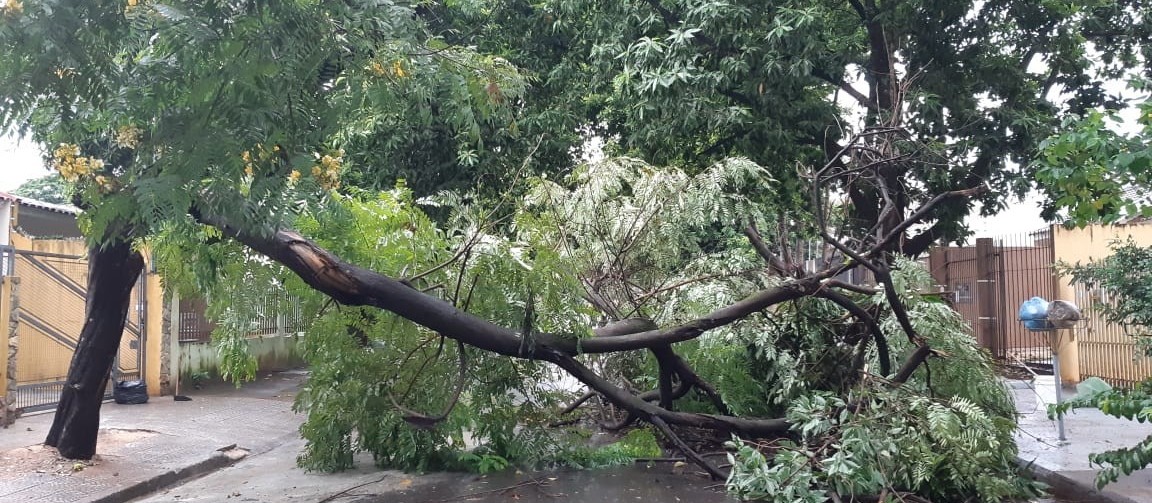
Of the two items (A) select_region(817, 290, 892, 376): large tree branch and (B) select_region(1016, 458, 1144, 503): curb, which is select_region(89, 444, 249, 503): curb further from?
(B) select_region(1016, 458, 1144, 503): curb

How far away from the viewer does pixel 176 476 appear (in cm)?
855

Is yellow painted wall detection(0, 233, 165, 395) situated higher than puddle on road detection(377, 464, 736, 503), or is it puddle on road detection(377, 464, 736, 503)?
yellow painted wall detection(0, 233, 165, 395)

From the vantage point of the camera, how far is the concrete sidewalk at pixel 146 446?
7715 millimetres

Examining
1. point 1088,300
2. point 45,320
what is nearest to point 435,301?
point 45,320

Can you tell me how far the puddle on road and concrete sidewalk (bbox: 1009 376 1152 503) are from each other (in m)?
2.87

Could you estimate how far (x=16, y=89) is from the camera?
477 centimetres

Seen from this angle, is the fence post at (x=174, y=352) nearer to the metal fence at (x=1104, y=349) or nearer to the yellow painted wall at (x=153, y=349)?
the yellow painted wall at (x=153, y=349)

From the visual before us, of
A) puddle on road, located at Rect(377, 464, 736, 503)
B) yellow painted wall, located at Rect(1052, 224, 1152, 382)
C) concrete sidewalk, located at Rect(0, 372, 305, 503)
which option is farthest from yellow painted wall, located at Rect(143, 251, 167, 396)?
yellow painted wall, located at Rect(1052, 224, 1152, 382)

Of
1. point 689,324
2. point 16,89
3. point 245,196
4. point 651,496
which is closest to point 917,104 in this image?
point 689,324

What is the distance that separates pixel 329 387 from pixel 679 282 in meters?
3.72

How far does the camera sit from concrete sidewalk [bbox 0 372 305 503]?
771 cm

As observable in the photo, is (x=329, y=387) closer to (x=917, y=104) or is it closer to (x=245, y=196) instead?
(x=245, y=196)

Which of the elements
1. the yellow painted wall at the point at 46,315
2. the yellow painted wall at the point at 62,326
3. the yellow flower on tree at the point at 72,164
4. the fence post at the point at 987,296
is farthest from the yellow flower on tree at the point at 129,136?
the fence post at the point at 987,296

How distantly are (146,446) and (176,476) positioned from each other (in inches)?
50.8
